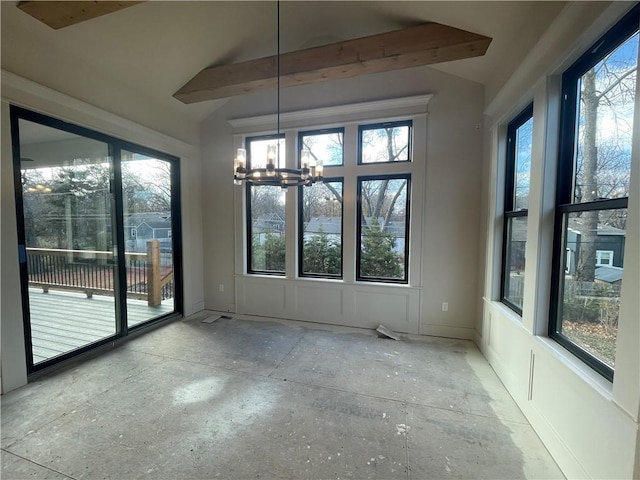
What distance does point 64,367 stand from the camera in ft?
8.61

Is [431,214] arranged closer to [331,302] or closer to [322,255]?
[322,255]

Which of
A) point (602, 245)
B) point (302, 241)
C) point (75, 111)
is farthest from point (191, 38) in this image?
point (602, 245)

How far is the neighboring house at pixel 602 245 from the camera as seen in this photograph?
1406 mm

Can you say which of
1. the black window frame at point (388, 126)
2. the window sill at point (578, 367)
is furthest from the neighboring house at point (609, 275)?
the black window frame at point (388, 126)

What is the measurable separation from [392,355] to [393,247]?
142 cm

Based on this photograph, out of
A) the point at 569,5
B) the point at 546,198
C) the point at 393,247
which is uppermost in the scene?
the point at 569,5

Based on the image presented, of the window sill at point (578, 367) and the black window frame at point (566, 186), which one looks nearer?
the window sill at point (578, 367)

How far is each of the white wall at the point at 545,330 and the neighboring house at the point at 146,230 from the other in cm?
427

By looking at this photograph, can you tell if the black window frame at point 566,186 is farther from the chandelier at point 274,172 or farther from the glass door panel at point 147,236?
the glass door panel at point 147,236

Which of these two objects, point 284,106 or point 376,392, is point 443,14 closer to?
point 284,106

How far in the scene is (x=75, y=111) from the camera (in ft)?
8.69

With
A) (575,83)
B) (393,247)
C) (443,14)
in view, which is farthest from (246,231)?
(575,83)

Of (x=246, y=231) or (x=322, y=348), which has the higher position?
(x=246, y=231)

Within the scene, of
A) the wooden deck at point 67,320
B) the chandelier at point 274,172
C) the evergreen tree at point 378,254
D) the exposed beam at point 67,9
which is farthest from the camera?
the evergreen tree at point 378,254
